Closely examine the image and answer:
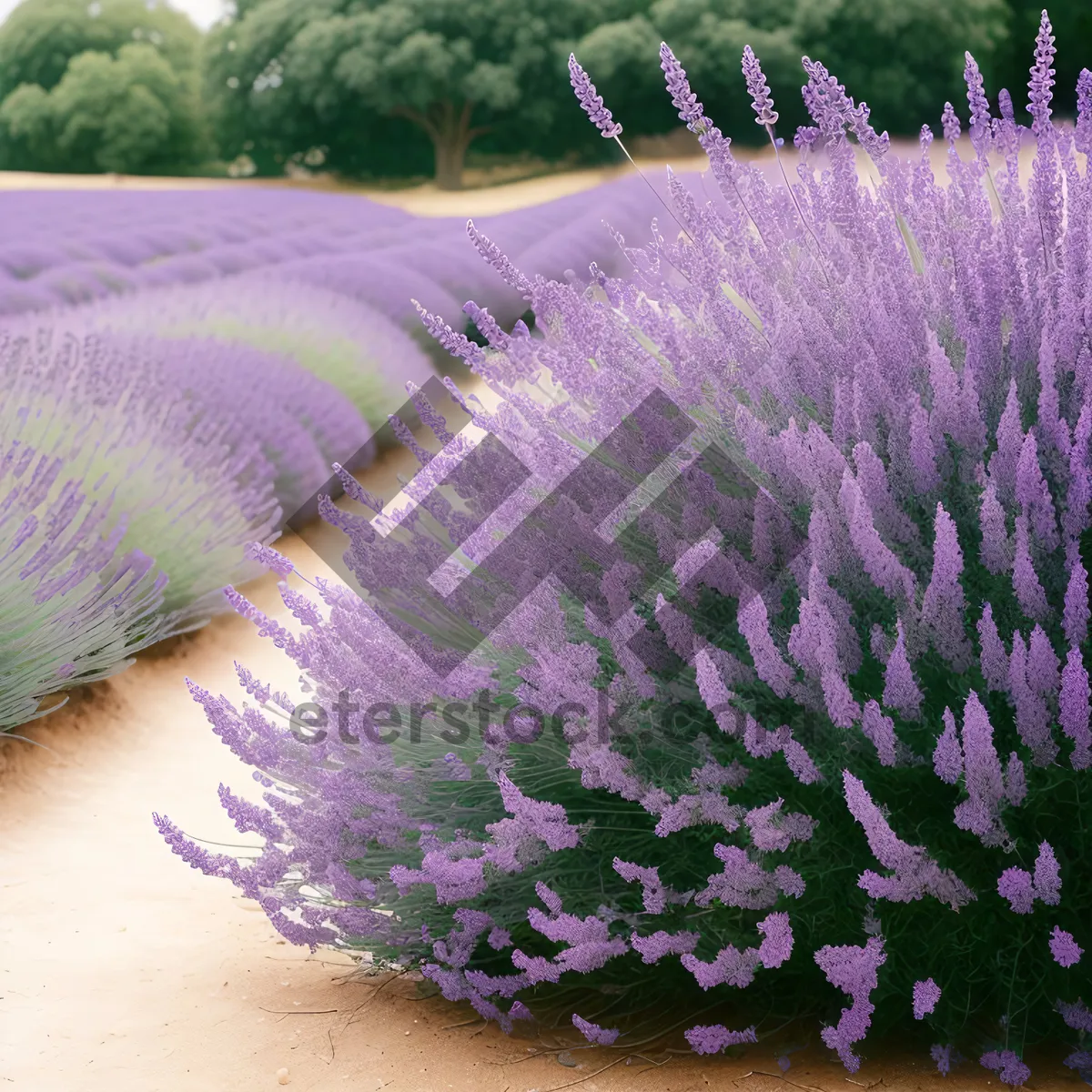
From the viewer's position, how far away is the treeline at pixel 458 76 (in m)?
31.4

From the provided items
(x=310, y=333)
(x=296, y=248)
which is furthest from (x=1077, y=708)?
(x=296, y=248)

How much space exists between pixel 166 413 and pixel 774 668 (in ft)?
14.5

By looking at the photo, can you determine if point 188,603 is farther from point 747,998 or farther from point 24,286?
point 24,286

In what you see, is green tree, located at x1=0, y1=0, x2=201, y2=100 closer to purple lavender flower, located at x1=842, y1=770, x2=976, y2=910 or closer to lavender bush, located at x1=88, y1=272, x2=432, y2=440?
lavender bush, located at x1=88, y1=272, x2=432, y2=440

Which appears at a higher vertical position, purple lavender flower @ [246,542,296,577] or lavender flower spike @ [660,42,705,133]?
lavender flower spike @ [660,42,705,133]

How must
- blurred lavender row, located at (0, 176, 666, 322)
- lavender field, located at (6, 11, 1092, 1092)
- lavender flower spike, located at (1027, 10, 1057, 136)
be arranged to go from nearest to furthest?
lavender field, located at (6, 11, 1092, 1092) → lavender flower spike, located at (1027, 10, 1057, 136) → blurred lavender row, located at (0, 176, 666, 322)

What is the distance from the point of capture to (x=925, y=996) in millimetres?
1673

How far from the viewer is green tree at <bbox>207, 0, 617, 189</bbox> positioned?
33875 millimetres

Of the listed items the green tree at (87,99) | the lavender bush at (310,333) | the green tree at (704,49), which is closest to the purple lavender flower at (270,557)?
the lavender bush at (310,333)

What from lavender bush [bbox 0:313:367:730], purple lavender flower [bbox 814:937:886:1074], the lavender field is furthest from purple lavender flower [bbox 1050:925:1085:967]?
lavender bush [bbox 0:313:367:730]

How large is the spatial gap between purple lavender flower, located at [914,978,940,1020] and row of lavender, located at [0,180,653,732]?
283 cm

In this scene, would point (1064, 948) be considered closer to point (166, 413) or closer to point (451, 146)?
point (166, 413)

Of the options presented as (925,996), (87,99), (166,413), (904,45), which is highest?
(87,99)

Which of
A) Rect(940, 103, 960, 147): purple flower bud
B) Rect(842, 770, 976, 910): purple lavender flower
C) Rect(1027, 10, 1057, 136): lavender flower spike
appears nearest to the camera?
Rect(842, 770, 976, 910): purple lavender flower
